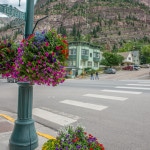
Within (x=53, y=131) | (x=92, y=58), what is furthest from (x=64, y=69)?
(x=92, y=58)

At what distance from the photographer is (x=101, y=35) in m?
155

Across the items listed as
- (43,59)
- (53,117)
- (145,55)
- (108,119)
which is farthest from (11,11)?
(145,55)

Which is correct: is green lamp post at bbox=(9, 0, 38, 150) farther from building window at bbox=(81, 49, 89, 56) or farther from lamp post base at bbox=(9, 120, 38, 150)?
building window at bbox=(81, 49, 89, 56)

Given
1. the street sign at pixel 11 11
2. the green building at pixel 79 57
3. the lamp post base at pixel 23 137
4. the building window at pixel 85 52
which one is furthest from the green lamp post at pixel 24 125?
the building window at pixel 85 52

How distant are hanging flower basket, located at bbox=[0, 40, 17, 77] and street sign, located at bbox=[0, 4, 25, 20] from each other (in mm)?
640

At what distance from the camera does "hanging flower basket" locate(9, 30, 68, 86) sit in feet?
10.8

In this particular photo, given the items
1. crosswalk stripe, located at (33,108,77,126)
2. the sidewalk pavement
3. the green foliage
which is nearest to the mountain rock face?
the green foliage

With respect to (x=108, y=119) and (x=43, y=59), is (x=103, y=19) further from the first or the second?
(x=43, y=59)

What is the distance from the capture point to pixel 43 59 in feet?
10.8

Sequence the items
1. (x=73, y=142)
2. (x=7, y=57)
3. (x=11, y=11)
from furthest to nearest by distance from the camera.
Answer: (x=11, y=11) < (x=7, y=57) < (x=73, y=142)

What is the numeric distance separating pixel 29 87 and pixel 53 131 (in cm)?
243

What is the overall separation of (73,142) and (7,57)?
2.10 m

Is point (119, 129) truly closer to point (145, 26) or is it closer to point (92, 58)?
point (92, 58)

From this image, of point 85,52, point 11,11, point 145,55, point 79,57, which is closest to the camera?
point 11,11
